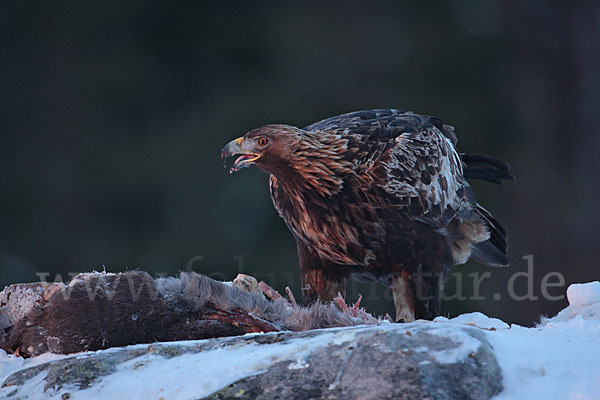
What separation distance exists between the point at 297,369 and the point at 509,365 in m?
0.48

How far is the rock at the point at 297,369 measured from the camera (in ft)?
5.04

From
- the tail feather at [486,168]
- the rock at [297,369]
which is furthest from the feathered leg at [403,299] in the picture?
the rock at [297,369]

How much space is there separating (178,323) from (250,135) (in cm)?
144

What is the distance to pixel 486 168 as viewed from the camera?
4.48 m

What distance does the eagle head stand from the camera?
3.47 meters

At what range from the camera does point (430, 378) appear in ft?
5.02

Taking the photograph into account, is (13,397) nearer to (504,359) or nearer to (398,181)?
(504,359)

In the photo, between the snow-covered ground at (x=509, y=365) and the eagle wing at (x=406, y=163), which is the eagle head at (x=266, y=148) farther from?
the snow-covered ground at (x=509, y=365)

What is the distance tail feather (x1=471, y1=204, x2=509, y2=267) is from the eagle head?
1285 millimetres

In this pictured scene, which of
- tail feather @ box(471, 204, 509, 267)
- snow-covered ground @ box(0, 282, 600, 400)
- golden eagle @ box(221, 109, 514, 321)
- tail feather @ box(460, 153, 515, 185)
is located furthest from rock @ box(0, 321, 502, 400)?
tail feather @ box(460, 153, 515, 185)

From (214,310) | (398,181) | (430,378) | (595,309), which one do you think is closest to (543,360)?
(430,378)

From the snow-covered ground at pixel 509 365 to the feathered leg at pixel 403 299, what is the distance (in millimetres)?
1592

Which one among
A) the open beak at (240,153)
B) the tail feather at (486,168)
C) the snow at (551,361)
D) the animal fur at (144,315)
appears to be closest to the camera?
the snow at (551,361)

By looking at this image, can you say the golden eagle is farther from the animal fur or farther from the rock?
the rock
